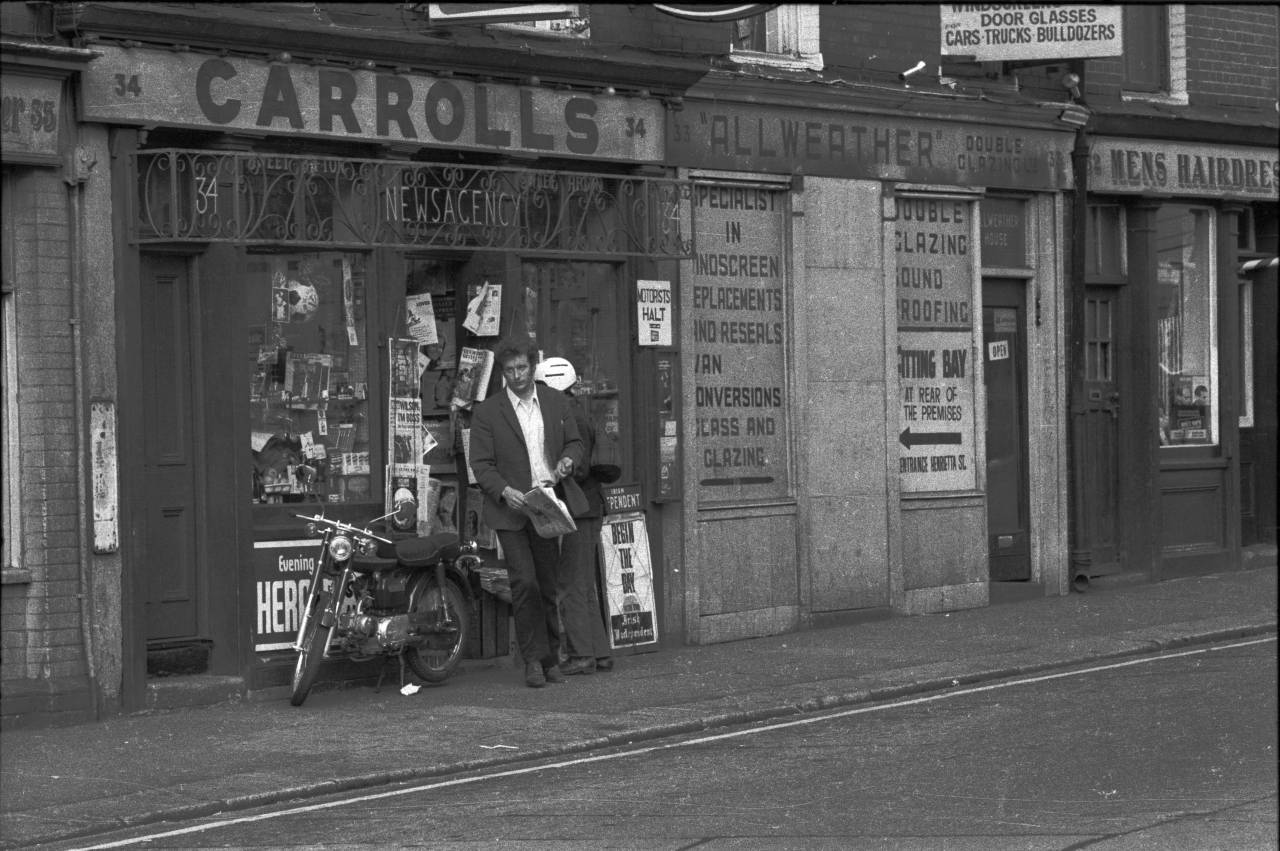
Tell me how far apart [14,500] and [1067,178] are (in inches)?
404

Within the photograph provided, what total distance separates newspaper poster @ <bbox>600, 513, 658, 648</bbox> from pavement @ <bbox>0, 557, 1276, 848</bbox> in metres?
0.21

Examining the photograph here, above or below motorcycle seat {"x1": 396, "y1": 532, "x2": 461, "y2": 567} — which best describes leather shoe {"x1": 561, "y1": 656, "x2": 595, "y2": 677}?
below

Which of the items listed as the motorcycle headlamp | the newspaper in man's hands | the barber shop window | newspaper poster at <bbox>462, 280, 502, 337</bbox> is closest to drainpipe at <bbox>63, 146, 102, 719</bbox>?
the motorcycle headlamp

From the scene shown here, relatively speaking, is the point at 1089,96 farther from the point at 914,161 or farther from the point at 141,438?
the point at 141,438

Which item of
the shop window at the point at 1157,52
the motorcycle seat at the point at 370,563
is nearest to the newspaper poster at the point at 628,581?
the motorcycle seat at the point at 370,563

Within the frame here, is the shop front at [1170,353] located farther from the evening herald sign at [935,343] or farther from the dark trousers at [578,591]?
the dark trousers at [578,591]

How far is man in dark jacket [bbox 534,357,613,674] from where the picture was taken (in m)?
12.9

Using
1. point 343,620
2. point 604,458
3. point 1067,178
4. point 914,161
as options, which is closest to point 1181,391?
point 1067,178

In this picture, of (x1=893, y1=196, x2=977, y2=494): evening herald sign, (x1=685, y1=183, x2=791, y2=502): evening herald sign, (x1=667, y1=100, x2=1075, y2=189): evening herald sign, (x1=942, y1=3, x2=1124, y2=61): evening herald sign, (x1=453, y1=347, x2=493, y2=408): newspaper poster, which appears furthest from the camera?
(x1=942, y1=3, x2=1124, y2=61): evening herald sign

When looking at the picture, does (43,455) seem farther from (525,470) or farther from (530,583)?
(530,583)

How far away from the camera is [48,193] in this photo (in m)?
11.3

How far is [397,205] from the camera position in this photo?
12969mm

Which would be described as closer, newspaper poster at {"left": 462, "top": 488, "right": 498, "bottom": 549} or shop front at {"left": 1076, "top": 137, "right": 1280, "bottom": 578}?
newspaper poster at {"left": 462, "top": 488, "right": 498, "bottom": 549}

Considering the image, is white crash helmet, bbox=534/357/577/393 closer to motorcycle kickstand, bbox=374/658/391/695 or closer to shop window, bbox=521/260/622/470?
shop window, bbox=521/260/622/470
